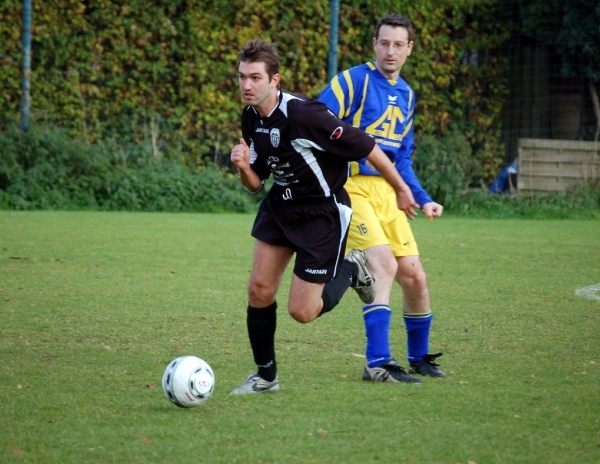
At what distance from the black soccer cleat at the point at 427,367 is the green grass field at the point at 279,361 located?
0.12m

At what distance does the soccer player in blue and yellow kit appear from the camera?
18.0 ft

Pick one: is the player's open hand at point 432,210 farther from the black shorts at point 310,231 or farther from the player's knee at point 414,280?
the black shorts at point 310,231

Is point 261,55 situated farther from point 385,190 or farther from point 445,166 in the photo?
point 445,166

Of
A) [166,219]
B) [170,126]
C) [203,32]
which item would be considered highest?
[203,32]

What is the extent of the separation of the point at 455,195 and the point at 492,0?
358cm

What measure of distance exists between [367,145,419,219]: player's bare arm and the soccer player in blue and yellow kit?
0.25 metres

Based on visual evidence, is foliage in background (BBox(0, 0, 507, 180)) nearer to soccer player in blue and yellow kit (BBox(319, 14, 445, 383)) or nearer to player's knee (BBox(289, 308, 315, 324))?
soccer player in blue and yellow kit (BBox(319, 14, 445, 383))

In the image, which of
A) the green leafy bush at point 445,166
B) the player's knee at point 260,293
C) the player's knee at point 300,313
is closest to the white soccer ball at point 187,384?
the player's knee at point 260,293

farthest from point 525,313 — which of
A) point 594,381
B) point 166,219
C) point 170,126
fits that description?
point 170,126

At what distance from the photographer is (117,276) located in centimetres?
877

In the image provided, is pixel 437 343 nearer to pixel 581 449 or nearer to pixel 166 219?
pixel 581 449

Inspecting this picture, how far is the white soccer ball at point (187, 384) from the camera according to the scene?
4.54m

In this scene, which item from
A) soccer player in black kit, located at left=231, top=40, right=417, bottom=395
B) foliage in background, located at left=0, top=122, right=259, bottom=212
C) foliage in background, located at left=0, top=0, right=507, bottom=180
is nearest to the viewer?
soccer player in black kit, located at left=231, top=40, right=417, bottom=395

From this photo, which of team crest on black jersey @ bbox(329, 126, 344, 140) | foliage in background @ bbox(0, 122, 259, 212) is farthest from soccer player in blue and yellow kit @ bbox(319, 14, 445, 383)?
foliage in background @ bbox(0, 122, 259, 212)
